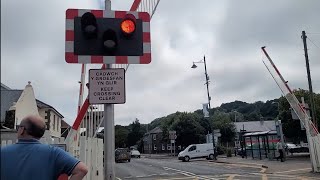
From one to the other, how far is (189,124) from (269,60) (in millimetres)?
49813

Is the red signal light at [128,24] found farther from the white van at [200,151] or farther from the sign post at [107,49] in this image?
the white van at [200,151]

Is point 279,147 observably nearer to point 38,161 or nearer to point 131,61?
point 131,61

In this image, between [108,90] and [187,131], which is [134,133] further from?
[108,90]

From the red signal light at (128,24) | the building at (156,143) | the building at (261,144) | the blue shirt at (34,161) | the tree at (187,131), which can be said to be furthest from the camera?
the building at (156,143)

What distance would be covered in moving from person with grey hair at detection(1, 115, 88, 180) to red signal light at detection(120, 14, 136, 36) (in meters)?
2.28

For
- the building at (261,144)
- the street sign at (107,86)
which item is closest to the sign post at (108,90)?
the street sign at (107,86)

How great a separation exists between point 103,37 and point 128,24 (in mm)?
376

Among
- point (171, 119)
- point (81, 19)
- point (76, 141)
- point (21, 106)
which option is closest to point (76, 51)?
point (81, 19)

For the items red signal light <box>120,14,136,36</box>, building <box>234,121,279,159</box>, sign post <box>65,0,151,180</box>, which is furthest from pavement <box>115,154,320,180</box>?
red signal light <box>120,14,136,36</box>

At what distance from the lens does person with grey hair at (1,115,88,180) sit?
3143mm

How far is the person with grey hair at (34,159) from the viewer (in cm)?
314

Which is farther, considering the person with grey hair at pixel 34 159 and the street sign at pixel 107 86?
the street sign at pixel 107 86

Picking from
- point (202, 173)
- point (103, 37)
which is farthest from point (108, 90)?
point (202, 173)

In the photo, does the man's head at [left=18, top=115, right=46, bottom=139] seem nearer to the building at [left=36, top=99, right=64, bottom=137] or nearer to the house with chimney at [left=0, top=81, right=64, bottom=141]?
the house with chimney at [left=0, top=81, right=64, bottom=141]
